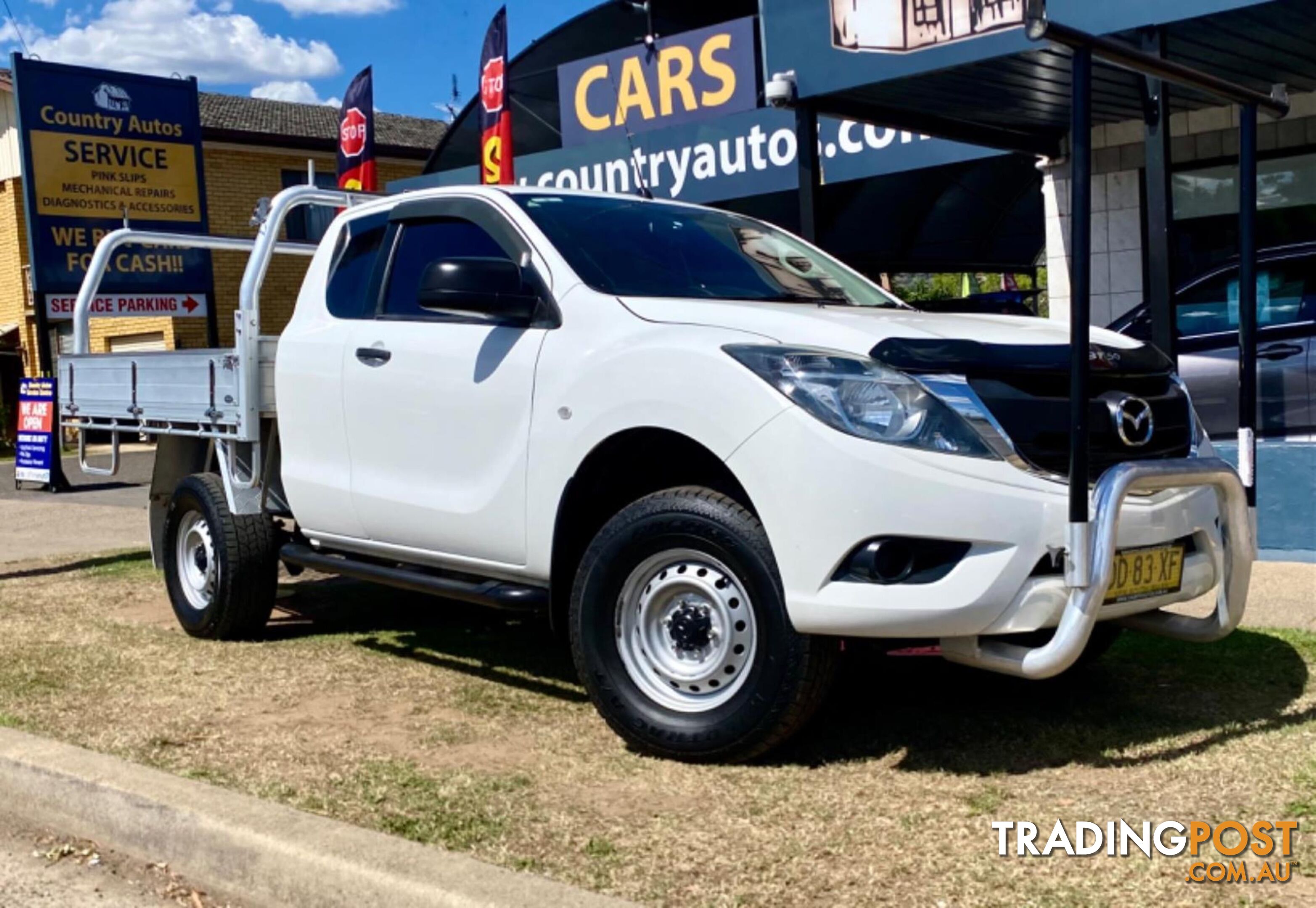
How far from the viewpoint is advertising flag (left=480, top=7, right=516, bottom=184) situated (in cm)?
1364

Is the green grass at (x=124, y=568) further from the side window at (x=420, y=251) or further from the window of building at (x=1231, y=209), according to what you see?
the window of building at (x=1231, y=209)

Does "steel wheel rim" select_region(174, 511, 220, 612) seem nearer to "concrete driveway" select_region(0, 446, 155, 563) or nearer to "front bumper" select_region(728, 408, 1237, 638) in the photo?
"front bumper" select_region(728, 408, 1237, 638)

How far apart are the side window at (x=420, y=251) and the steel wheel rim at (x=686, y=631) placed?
5.46ft

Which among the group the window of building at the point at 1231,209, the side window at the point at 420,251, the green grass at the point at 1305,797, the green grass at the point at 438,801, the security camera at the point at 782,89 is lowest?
the green grass at the point at 1305,797

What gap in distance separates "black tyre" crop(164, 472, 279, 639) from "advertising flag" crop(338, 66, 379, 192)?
33.2 ft

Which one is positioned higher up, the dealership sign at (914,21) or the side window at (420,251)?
the dealership sign at (914,21)

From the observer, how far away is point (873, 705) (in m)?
5.08

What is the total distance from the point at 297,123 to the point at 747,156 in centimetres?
2067

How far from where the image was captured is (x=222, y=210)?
89.9 feet

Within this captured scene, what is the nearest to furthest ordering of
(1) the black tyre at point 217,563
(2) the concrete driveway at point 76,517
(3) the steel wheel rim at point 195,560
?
(1) the black tyre at point 217,563 < (3) the steel wheel rim at point 195,560 < (2) the concrete driveway at point 76,517

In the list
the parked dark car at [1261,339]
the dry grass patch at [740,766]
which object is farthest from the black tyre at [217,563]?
the parked dark car at [1261,339]

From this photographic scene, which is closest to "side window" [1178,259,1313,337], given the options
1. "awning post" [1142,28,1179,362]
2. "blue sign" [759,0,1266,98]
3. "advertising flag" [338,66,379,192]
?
"awning post" [1142,28,1179,362]

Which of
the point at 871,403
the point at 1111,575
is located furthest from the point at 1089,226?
the point at 1111,575

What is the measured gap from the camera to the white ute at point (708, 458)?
397cm
